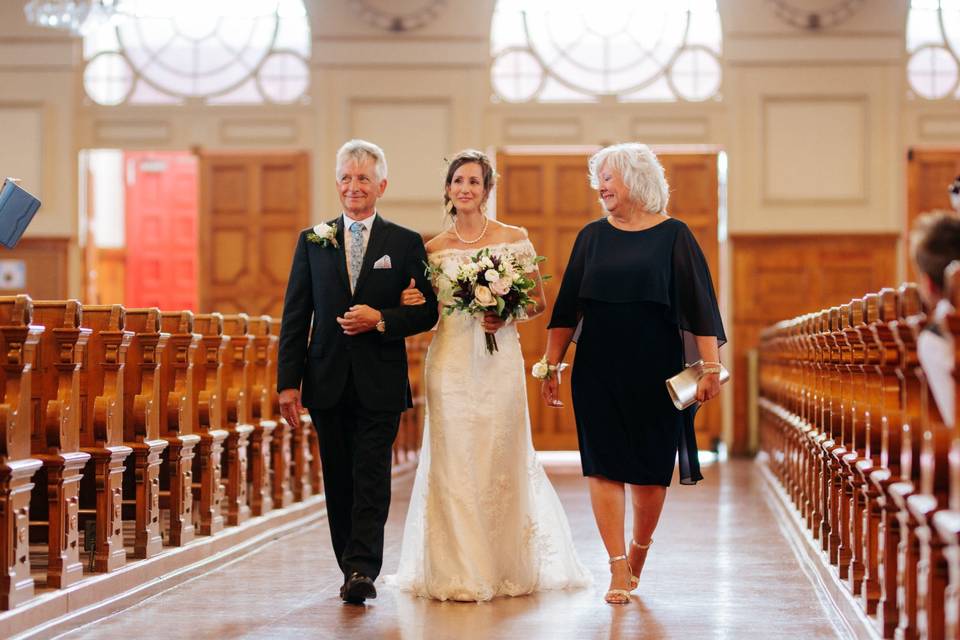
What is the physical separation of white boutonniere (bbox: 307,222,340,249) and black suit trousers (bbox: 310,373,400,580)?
0.49 m

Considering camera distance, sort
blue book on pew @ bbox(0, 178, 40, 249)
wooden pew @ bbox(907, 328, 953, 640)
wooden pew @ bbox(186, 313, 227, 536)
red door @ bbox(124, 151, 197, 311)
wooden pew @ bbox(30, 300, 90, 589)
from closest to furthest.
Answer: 1. wooden pew @ bbox(907, 328, 953, 640)
2. wooden pew @ bbox(30, 300, 90, 589)
3. blue book on pew @ bbox(0, 178, 40, 249)
4. wooden pew @ bbox(186, 313, 227, 536)
5. red door @ bbox(124, 151, 197, 311)

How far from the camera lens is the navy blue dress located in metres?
4.70

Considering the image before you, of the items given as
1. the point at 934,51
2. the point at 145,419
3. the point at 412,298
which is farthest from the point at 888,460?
the point at 934,51

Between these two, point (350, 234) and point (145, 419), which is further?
point (145, 419)

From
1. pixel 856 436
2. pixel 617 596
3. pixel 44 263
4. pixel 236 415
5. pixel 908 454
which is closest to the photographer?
pixel 908 454

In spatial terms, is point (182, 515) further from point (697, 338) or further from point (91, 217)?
point (91, 217)

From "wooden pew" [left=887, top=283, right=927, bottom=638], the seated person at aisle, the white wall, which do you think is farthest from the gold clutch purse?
the white wall

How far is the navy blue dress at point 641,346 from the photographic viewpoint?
185 inches

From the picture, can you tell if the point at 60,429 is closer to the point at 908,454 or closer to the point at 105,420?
the point at 105,420

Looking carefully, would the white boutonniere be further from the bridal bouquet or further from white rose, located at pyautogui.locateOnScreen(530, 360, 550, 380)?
white rose, located at pyautogui.locateOnScreen(530, 360, 550, 380)

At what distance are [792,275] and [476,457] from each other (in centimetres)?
861

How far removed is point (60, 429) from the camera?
4.45 metres

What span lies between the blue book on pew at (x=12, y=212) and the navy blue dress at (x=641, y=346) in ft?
7.09

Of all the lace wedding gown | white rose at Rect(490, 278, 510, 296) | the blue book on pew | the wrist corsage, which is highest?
the blue book on pew
